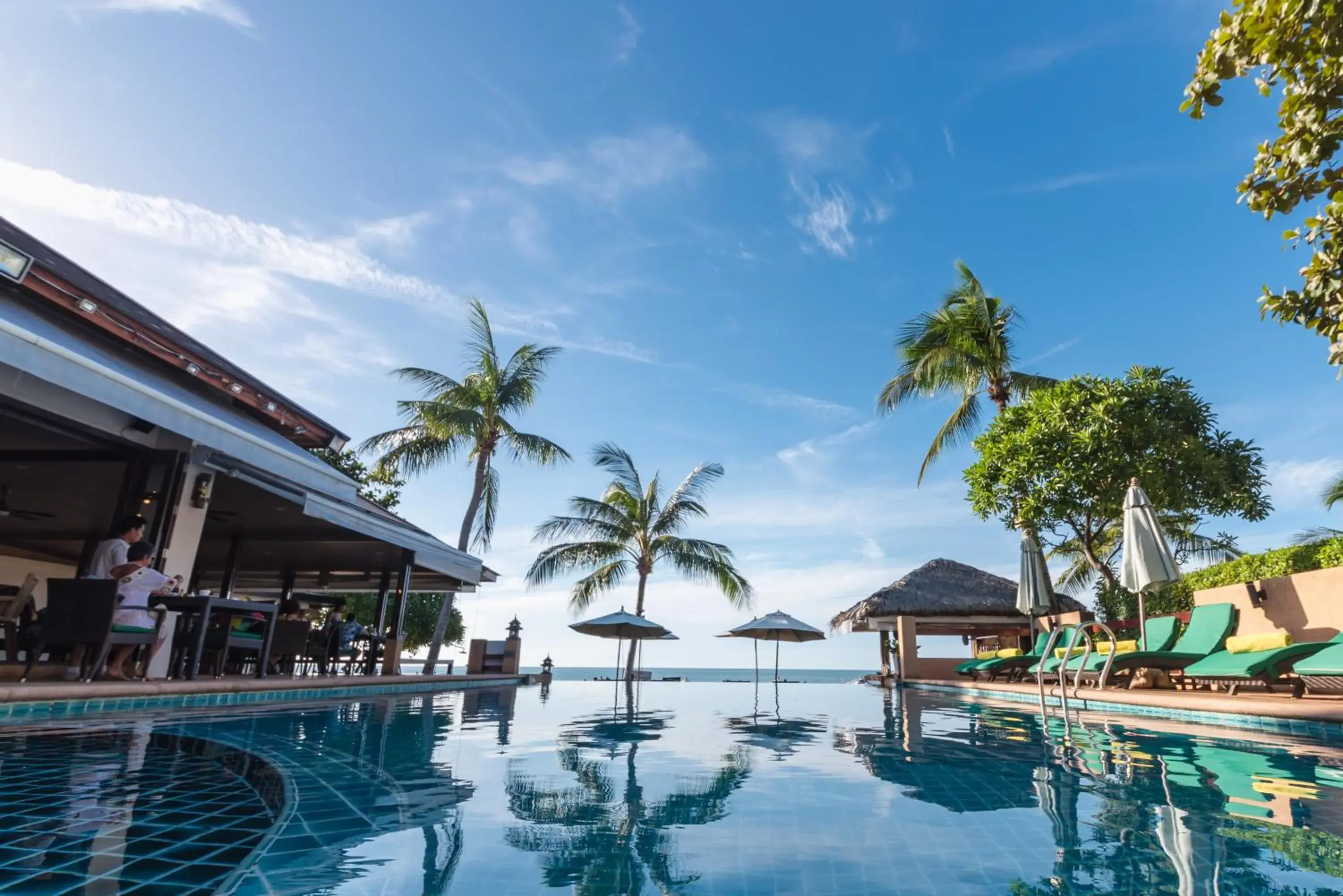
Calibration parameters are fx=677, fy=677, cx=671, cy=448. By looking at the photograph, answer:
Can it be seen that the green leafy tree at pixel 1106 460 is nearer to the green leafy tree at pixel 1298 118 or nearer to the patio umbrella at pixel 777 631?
the patio umbrella at pixel 777 631

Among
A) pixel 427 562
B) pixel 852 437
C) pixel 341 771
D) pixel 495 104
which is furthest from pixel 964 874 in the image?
pixel 852 437

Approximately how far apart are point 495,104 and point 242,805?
1366 cm

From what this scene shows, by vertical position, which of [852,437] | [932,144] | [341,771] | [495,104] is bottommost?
[341,771]

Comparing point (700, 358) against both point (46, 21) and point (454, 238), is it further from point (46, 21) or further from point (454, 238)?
point (46, 21)

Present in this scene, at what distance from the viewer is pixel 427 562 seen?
11.2 metres

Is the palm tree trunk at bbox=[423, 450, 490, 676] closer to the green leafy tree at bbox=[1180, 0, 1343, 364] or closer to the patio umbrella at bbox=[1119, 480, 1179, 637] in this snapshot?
the patio umbrella at bbox=[1119, 480, 1179, 637]

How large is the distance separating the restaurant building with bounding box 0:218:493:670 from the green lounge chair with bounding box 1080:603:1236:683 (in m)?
9.88

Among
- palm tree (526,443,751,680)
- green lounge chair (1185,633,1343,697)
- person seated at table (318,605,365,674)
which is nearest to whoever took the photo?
green lounge chair (1185,633,1343,697)

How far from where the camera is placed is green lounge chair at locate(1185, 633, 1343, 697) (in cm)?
697

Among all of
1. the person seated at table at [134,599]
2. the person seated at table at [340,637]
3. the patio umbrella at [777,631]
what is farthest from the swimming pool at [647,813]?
the patio umbrella at [777,631]

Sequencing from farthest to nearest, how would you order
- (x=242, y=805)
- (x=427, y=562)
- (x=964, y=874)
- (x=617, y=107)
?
(x=617, y=107), (x=427, y=562), (x=242, y=805), (x=964, y=874)

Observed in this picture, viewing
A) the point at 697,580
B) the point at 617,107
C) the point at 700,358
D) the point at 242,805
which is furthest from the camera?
the point at 697,580

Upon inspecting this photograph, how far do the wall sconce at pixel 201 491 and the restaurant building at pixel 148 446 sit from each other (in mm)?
17

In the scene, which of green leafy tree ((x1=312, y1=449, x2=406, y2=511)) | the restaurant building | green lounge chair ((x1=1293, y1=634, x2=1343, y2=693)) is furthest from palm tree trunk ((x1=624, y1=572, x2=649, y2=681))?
green lounge chair ((x1=1293, y1=634, x2=1343, y2=693))
